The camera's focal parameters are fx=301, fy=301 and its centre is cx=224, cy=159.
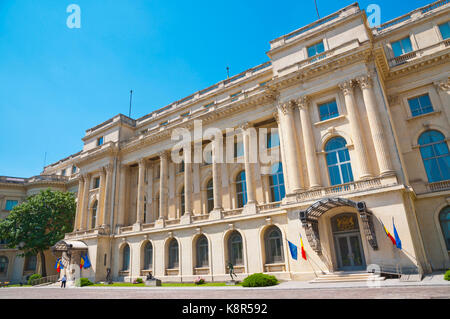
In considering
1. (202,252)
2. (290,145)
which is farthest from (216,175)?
(290,145)

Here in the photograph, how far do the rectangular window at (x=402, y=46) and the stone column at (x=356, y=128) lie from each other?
28.9ft

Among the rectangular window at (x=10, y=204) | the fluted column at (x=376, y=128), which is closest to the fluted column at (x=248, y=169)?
the fluted column at (x=376, y=128)

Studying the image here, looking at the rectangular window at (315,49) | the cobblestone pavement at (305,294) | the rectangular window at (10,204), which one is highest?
the rectangular window at (315,49)

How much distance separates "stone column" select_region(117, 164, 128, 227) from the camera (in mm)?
40875

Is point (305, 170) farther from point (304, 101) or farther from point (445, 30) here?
point (445, 30)

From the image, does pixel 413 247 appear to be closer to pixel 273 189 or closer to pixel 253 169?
pixel 273 189

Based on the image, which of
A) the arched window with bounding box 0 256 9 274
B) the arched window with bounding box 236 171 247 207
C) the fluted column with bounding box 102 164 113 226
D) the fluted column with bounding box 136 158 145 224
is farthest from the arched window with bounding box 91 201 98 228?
the arched window with bounding box 236 171 247 207

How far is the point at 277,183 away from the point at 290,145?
5288mm

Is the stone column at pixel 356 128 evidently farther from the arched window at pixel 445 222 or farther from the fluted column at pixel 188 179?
the fluted column at pixel 188 179

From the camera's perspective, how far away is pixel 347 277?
806 inches

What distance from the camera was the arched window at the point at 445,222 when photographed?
77.0ft

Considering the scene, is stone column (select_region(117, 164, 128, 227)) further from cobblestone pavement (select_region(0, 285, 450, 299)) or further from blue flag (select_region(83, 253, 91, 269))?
cobblestone pavement (select_region(0, 285, 450, 299))
